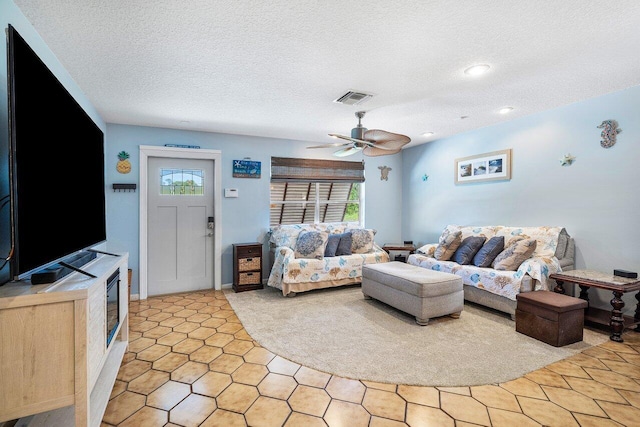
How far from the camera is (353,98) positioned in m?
3.10

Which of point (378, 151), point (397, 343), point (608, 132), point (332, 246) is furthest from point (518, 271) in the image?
point (332, 246)

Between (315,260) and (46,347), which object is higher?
(46,347)

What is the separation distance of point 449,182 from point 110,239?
5.04 m

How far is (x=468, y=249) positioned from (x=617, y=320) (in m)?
1.49

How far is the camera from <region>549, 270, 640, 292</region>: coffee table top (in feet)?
8.76

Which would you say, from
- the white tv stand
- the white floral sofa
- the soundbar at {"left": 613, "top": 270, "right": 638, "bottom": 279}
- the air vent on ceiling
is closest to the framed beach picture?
the white floral sofa

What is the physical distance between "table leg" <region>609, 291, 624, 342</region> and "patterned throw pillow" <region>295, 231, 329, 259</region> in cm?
307

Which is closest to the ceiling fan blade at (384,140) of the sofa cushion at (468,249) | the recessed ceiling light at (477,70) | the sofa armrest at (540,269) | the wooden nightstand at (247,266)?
the recessed ceiling light at (477,70)

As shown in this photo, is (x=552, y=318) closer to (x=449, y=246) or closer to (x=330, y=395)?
(x=449, y=246)

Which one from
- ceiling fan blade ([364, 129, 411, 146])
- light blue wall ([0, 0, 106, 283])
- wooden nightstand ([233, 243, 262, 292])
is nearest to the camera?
light blue wall ([0, 0, 106, 283])

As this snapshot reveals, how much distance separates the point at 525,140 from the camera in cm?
391

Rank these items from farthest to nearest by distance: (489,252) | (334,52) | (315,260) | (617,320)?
(315,260) < (489,252) < (617,320) < (334,52)

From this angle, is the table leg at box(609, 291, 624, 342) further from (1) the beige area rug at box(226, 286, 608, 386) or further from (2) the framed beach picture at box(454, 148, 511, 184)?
(2) the framed beach picture at box(454, 148, 511, 184)

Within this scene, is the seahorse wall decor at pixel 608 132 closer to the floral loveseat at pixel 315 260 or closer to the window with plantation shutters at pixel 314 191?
the floral loveseat at pixel 315 260
